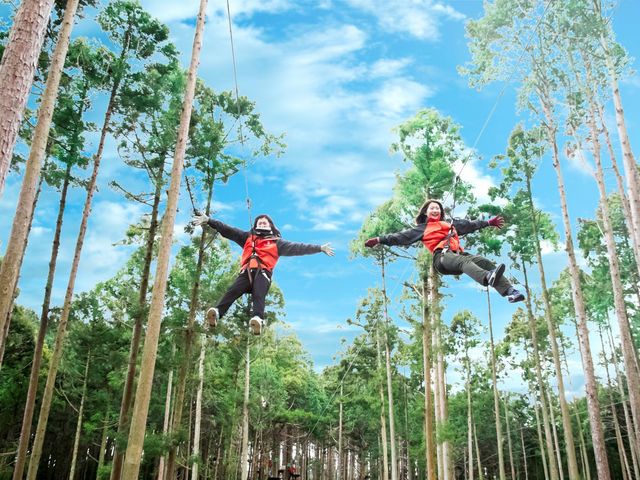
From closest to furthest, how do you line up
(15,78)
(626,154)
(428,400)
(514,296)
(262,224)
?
(15,78), (514,296), (262,224), (626,154), (428,400)

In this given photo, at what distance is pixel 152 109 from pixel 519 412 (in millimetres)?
44195

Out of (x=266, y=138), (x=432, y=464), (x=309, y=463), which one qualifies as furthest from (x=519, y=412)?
(x=266, y=138)

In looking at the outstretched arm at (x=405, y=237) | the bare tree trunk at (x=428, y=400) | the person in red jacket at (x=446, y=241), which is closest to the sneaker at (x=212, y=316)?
the person in red jacket at (x=446, y=241)

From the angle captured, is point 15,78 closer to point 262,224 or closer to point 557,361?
point 262,224

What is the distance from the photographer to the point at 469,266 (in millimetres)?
6422

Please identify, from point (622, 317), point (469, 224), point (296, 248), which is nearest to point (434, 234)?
point (469, 224)

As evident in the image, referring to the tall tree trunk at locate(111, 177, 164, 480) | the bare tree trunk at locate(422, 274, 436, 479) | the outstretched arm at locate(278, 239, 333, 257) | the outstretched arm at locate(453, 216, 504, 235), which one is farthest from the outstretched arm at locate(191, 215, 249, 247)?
the bare tree trunk at locate(422, 274, 436, 479)

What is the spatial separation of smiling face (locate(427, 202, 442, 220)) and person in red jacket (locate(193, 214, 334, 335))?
5.18 ft

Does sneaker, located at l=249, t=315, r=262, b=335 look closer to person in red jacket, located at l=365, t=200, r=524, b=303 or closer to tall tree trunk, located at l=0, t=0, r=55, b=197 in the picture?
person in red jacket, located at l=365, t=200, r=524, b=303

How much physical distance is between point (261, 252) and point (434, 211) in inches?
103

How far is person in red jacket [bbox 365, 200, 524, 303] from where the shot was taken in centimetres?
645

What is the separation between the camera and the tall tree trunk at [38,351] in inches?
445

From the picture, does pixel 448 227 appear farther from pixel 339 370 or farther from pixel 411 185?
pixel 339 370

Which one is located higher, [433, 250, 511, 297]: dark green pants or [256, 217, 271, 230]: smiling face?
[256, 217, 271, 230]: smiling face
